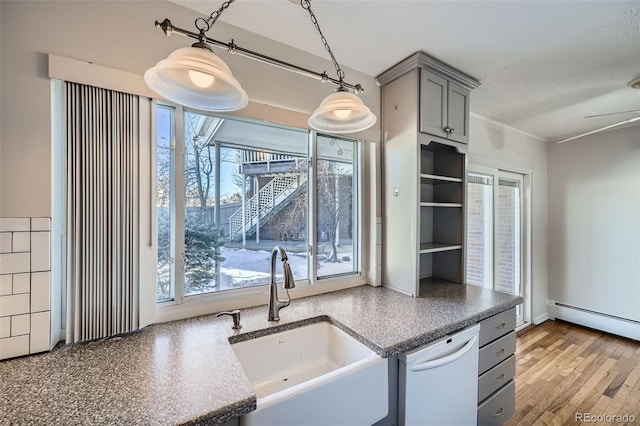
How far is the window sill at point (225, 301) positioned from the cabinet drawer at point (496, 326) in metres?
0.95

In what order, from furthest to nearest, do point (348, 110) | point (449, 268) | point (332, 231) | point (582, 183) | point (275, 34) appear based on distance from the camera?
point (582, 183) < point (449, 268) < point (332, 231) < point (275, 34) < point (348, 110)

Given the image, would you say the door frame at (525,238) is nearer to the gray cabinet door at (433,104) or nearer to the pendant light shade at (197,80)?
the gray cabinet door at (433,104)

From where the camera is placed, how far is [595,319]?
336 cm

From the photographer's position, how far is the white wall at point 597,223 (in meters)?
3.08

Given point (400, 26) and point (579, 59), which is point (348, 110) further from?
point (579, 59)

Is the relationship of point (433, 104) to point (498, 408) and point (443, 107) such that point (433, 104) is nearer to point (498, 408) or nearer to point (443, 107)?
point (443, 107)

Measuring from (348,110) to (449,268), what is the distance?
64.5 inches

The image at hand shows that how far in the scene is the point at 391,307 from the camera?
1650mm

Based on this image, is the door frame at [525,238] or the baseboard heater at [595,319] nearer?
the baseboard heater at [595,319]

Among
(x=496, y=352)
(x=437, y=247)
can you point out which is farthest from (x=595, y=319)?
(x=437, y=247)

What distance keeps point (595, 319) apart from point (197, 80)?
4.86 metres

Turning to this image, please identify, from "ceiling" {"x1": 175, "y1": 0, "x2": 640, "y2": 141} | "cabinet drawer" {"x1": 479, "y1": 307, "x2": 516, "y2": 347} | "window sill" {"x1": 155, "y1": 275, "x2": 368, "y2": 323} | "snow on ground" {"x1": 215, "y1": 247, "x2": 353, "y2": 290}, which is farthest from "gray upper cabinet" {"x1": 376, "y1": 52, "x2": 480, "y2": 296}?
"snow on ground" {"x1": 215, "y1": 247, "x2": 353, "y2": 290}

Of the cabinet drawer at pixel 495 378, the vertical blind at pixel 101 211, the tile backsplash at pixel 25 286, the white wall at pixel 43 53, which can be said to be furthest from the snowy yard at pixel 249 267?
the cabinet drawer at pixel 495 378

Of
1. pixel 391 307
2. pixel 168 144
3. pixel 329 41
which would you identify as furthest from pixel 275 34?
pixel 391 307
